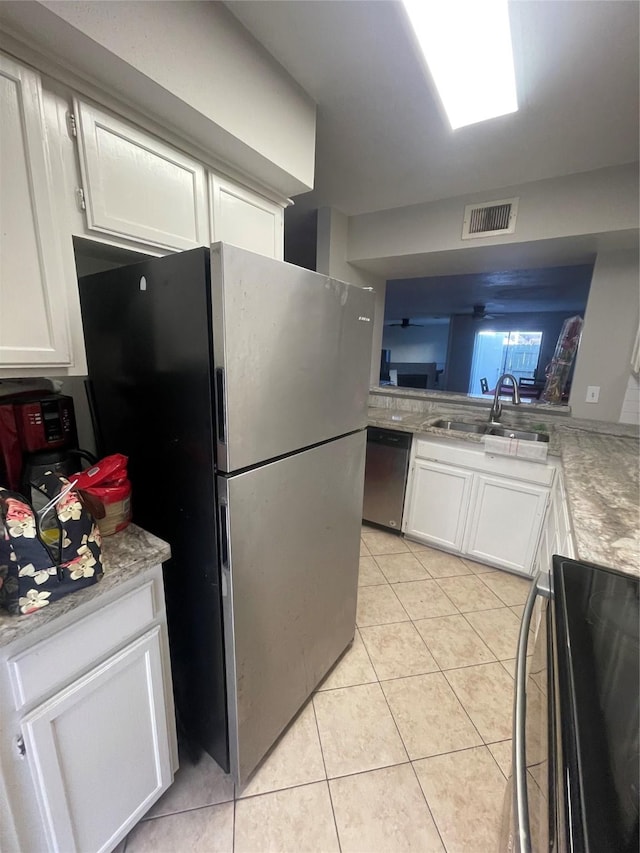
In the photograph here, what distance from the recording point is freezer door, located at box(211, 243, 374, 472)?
2.70ft

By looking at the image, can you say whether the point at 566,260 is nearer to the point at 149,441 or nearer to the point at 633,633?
the point at 633,633

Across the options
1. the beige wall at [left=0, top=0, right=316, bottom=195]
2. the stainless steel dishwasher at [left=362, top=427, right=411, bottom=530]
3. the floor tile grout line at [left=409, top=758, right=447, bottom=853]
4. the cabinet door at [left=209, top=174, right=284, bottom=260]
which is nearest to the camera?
the beige wall at [left=0, top=0, right=316, bottom=195]

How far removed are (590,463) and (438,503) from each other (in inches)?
38.2

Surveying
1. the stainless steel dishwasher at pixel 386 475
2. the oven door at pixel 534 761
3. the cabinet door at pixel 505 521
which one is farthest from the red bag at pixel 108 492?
the cabinet door at pixel 505 521

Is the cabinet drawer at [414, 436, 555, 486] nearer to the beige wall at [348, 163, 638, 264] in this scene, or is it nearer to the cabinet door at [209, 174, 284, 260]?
the beige wall at [348, 163, 638, 264]

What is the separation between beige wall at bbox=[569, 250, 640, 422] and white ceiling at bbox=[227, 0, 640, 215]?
0.63 meters

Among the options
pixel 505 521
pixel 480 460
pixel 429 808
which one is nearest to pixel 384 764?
pixel 429 808

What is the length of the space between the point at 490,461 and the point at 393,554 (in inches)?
36.7

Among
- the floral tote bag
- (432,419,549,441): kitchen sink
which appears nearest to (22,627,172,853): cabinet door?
the floral tote bag

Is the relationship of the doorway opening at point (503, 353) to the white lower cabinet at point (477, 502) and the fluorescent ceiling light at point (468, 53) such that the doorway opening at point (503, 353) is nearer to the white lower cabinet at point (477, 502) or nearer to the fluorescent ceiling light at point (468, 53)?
the white lower cabinet at point (477, 502)

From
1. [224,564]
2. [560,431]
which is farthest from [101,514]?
[560,431]

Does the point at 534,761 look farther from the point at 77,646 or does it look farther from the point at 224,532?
the point at 77,646

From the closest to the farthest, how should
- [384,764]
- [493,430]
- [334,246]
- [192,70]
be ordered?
[192,70] → [384,764] → [493,430] → [334,246]

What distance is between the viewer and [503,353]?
8.66m
